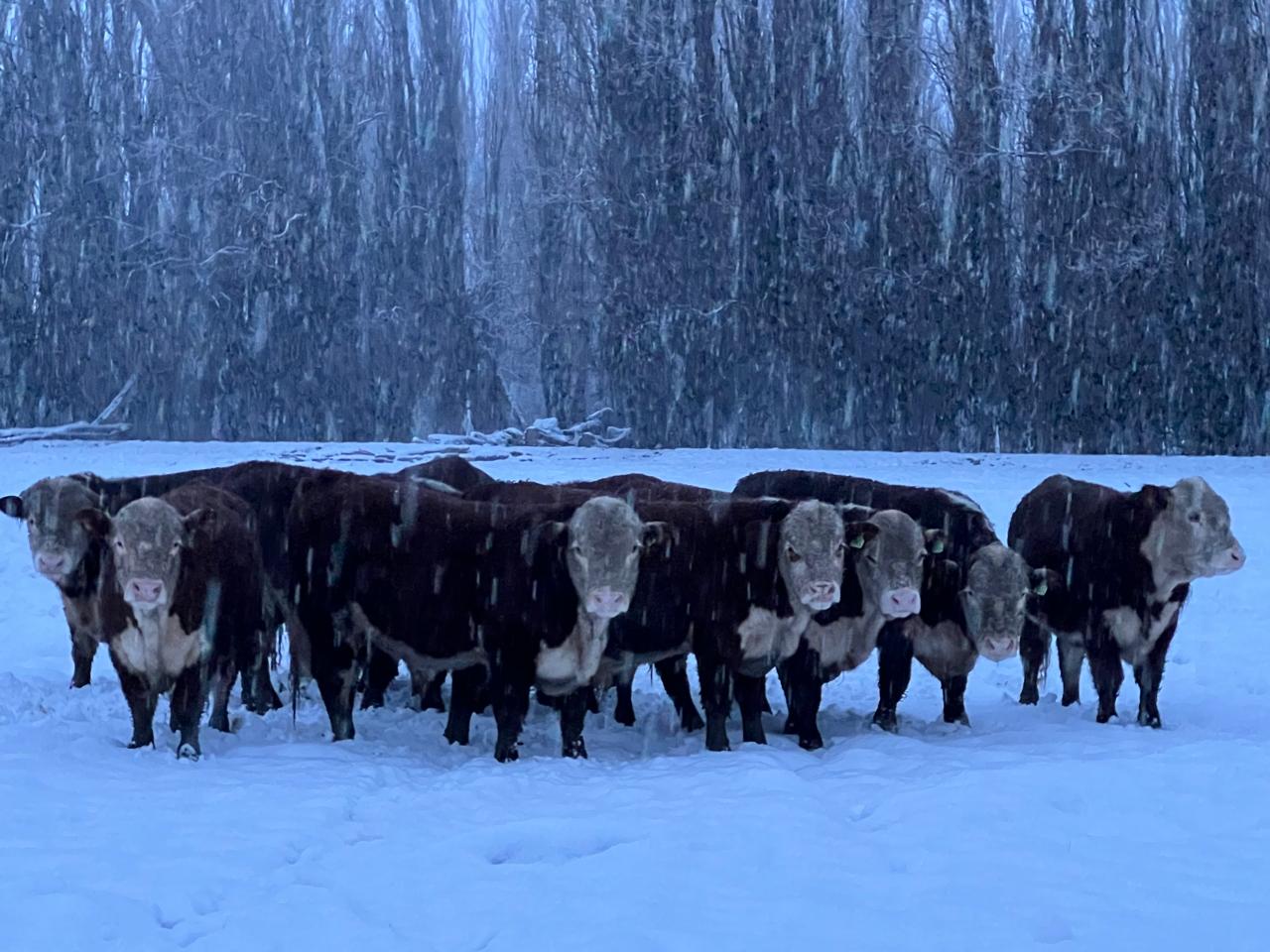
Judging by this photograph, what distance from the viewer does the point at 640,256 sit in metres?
19.7

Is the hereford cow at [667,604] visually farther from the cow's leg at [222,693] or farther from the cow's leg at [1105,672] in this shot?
the cow's leg at [1105,672]

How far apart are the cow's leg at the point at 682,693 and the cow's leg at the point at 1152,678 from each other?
240 cm

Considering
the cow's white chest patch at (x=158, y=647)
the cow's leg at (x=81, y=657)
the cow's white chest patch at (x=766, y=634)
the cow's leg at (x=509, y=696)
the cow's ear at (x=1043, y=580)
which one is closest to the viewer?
the cow's white chest patch at (x=158, y=647)

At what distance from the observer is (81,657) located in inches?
318

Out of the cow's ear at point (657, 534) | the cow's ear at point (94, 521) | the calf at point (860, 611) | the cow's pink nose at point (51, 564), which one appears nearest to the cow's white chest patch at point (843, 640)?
the calf at point (860, 611)

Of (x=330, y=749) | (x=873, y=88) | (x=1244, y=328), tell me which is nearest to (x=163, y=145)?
(x=873, y=88)

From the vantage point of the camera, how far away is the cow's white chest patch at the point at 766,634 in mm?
7016

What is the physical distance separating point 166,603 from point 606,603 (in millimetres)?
1984

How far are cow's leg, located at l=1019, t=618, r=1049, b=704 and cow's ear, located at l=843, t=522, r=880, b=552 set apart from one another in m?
1.69

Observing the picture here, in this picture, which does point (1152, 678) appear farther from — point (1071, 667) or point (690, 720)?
point (690, 720)

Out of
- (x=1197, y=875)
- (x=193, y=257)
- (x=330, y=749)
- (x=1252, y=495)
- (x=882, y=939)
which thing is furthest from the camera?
(x=193, y=257)

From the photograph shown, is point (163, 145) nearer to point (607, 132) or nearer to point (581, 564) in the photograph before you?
point (607, 132)

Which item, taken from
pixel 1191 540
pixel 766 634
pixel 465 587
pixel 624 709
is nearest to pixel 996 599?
pixel 1191 540

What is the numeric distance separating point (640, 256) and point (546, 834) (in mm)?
15556
